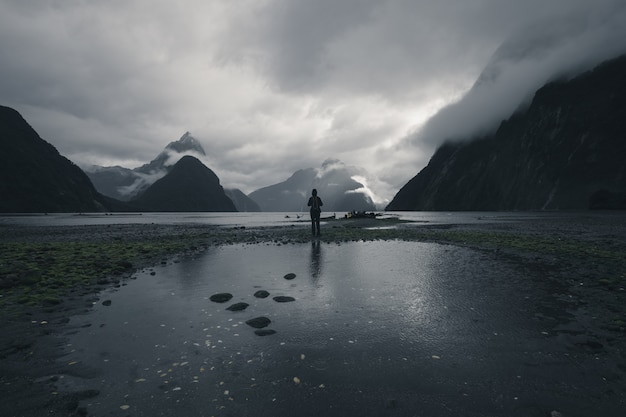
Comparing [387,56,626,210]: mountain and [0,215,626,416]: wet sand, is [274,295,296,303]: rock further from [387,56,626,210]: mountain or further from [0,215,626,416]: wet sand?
[387,56,626,210]: mountain

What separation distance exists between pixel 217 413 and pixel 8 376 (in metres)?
4.52

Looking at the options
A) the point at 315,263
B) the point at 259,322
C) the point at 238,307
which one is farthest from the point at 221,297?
the point at 315,263

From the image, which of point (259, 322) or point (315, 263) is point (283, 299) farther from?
point (315, 263)

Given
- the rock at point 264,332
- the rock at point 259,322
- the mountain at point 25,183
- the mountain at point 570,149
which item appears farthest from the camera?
the mountain at point 25,183

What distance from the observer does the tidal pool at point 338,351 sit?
5.22 metres

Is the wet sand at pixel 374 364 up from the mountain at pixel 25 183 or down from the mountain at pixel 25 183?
down

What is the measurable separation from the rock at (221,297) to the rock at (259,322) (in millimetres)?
2656

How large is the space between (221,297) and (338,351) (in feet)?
19.4

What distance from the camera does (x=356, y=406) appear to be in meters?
5.10

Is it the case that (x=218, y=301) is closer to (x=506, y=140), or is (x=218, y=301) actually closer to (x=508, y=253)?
(x=508, y=253)

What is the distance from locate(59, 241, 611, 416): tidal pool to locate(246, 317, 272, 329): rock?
8.0 inches

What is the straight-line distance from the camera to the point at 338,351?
7254mm

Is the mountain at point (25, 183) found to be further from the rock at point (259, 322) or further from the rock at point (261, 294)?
the rock at point (259, 322)

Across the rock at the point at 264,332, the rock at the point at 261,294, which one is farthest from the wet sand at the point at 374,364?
the rock at the point at 261,294
